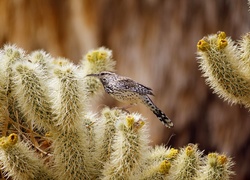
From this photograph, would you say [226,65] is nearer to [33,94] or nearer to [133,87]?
[133,87]

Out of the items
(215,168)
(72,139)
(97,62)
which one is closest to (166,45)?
(97,62)

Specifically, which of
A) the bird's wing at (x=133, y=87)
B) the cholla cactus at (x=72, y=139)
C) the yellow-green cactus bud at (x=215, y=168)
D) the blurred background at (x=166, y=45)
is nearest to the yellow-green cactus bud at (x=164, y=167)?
the cholla cactus at (x=72, y=139)

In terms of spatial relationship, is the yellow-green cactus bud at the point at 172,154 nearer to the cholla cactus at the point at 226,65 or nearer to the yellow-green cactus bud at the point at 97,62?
the cholla cactus at the point at 226,65

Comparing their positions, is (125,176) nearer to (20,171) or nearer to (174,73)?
(20,171)

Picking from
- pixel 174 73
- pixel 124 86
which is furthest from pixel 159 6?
pixel 124 86

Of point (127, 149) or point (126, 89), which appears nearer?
point (127, 149)

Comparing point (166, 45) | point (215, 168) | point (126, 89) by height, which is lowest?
point (215, 168)
